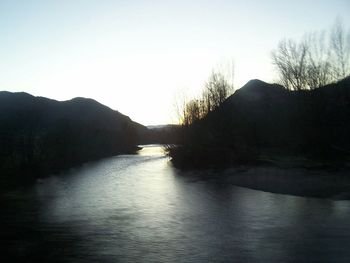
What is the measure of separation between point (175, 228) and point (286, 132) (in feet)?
129

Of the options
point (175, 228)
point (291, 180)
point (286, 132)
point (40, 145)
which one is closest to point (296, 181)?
point (291, 180)

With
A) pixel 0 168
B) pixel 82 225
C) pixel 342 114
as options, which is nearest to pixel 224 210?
pixel 82 225

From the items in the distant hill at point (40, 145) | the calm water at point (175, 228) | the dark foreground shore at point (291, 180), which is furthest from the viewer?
the distant hill at point (40, 145)

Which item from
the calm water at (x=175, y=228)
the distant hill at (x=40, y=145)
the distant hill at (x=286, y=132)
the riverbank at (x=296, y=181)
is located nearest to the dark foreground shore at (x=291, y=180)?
the riverbank at (x=296, y=181)

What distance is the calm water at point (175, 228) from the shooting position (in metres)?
11.5

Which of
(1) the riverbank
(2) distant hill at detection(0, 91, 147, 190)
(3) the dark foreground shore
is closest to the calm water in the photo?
(1) the riverbank

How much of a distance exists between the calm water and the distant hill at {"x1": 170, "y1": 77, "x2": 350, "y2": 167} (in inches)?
790

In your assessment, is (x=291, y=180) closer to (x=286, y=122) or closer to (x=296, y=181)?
(x=296, y=181)

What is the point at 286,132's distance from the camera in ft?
169

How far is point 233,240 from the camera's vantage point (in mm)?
12984

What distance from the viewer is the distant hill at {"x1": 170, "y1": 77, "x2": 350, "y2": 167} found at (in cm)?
4421

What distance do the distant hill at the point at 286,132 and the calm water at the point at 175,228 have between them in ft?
65.8

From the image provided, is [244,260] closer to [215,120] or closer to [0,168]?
[0,168]

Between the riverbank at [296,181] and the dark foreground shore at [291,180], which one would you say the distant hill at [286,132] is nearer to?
the dark foreground shore at [291,180]
